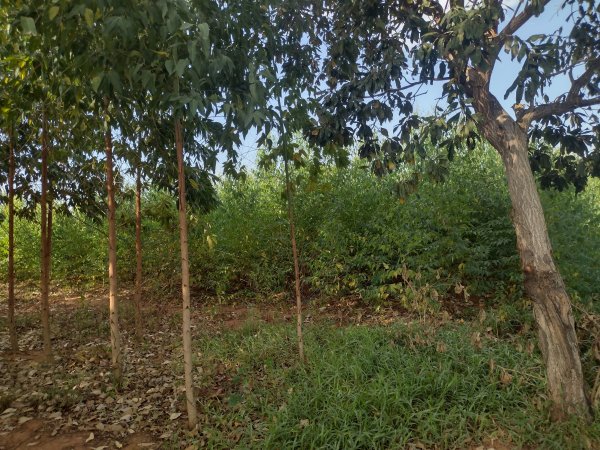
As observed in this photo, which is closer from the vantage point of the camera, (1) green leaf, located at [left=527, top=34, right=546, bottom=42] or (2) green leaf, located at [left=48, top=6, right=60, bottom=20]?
(2) green leaf, located at [left=48, top=6, right=60, bottom=20]

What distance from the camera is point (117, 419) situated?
3.71m

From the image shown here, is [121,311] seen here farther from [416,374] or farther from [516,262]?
[516,262]

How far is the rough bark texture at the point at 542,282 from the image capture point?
11.2ft

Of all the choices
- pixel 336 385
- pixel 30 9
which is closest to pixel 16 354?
pixel 336 385

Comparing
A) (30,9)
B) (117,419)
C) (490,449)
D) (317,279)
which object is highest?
(30,9)

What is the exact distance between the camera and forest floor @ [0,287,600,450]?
3264 millimetres

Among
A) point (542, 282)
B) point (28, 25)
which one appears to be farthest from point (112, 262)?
point (542, 282)

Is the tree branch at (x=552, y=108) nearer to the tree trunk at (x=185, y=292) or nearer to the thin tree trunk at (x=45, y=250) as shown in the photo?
the tree trunk at (x=185, y=292)

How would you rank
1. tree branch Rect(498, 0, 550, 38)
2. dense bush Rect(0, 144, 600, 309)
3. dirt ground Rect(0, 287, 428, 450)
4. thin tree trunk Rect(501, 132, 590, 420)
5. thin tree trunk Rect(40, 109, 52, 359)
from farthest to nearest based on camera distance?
dense bush Rect(0, 144, 600, 309)
thin tree trunk Rect(40, 109, 52, 359)
tree branch Rect(498, 0, 550, 38)
dirt ground Rect(0, 287, 428, 450)
thin tree trunk Rect(501, 132, 590, 420)

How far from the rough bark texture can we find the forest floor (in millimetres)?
205

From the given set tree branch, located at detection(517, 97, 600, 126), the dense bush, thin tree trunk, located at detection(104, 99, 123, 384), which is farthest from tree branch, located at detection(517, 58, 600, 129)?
thin tree trunk, located at detection(104, 99, 123, 384)

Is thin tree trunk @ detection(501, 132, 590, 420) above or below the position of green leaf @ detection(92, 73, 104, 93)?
below

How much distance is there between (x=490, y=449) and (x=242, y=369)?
2.36 m

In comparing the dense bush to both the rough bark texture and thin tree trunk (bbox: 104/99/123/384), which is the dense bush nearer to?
thin tree trunk (bbox: 104/99/123/384)
